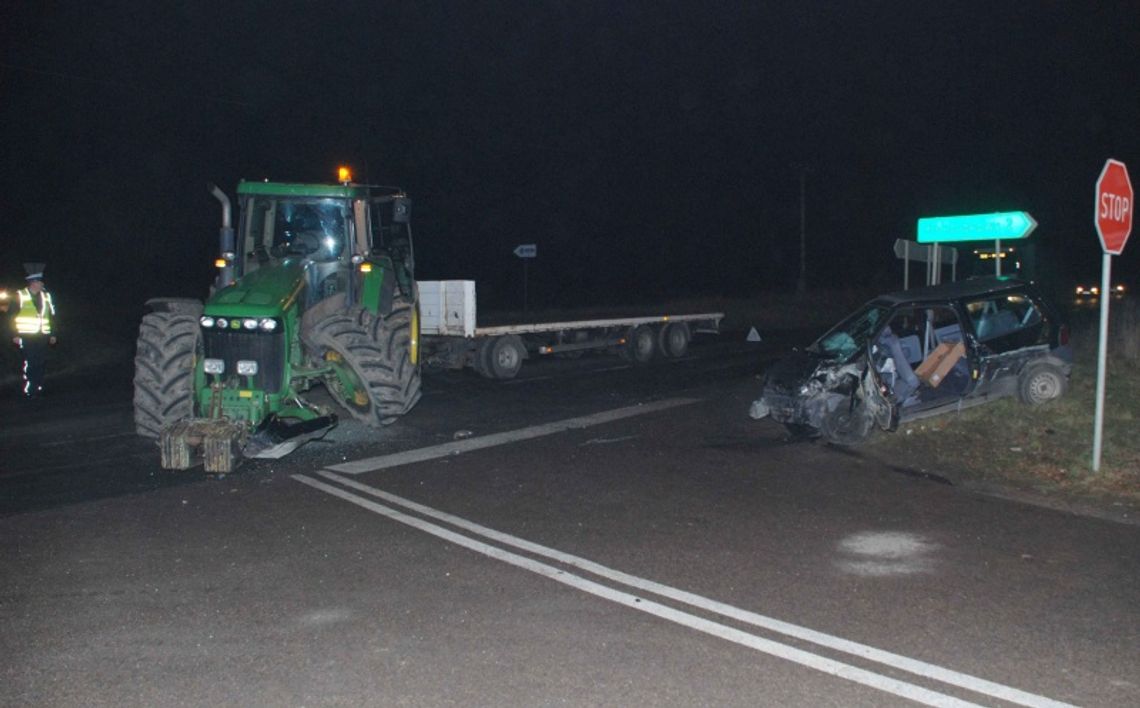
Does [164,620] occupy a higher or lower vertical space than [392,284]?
lower

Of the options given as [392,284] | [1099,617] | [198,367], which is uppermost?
[392,284]

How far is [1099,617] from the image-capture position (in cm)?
576

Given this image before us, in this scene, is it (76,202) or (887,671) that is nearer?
(887,671)

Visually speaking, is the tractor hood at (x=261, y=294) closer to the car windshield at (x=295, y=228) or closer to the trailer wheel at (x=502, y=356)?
the car windshield at (x=295, y=228)

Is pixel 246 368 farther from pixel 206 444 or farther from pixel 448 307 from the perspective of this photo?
pixel 448 307

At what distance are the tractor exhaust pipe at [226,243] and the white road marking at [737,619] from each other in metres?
4.58

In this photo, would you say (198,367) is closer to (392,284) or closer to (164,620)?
(392,284)

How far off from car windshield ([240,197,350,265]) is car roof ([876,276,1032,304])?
684 cm

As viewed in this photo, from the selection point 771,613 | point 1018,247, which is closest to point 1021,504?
point 771,613

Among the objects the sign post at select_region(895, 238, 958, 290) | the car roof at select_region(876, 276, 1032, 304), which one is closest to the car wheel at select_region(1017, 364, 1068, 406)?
the car roof at select_region(876, 276, 1032, 304)

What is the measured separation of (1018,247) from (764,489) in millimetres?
20416

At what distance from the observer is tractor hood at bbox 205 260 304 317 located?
10.4 m

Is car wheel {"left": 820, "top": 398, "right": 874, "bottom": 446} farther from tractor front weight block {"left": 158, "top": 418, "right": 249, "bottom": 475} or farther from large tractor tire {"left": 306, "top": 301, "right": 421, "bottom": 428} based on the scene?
tractor front weight block {"left": 158, "top": 418, "right": 249, "bottom": 475}

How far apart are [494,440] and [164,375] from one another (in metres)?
3.78
